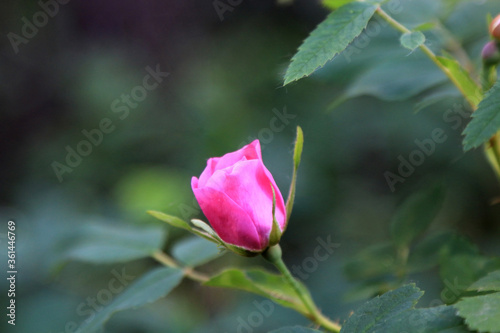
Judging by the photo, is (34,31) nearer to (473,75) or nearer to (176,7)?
(176,7)

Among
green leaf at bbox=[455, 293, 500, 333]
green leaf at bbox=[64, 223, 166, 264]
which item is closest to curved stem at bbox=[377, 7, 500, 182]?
green leaf at bbox=[455, 293, 500, 333]

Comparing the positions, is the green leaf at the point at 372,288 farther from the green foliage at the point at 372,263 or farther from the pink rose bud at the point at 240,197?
the pink rose bud at the point at 240,197

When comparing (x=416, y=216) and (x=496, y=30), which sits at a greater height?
(x=496, y=30)

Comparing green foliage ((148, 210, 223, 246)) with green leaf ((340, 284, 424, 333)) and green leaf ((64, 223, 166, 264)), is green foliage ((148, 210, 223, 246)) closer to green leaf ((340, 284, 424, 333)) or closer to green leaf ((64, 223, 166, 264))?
green leaf ((340, 284, 424, 333))

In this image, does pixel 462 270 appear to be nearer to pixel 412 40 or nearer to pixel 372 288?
pixel 372 288

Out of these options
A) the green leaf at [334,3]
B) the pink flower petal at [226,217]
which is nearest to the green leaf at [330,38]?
the green leaf at [334,3]

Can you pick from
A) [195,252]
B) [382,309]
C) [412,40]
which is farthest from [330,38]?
[195,252]

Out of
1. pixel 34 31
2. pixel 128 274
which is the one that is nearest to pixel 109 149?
pixel 128 274
